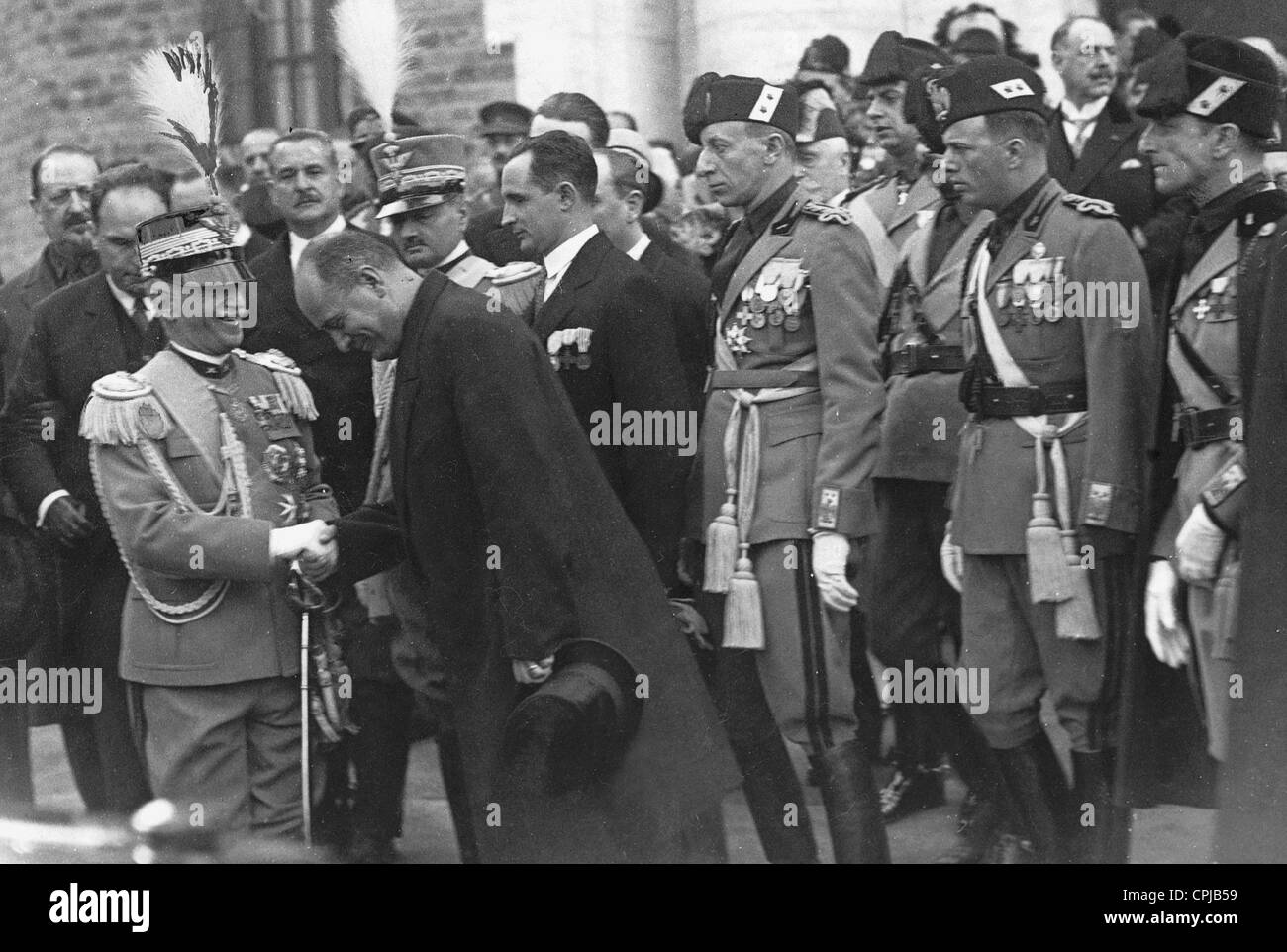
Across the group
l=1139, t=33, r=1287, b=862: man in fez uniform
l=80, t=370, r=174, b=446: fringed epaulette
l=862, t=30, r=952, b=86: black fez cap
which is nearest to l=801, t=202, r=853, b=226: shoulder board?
l=1139, t=33, r=1287, b=862: man in fez uniform

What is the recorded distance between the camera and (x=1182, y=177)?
5.08 m

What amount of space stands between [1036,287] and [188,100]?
2.38m

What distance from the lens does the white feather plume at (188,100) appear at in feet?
18.6

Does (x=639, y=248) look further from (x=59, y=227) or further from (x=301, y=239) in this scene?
(x=59, y=227)

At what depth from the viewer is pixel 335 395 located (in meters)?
5.82

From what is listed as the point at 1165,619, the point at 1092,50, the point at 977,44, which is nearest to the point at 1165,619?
the point at 1165,619

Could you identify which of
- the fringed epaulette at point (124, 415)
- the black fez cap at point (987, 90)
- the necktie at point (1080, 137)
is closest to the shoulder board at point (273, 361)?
the fringed epaulette at point (124, 415)

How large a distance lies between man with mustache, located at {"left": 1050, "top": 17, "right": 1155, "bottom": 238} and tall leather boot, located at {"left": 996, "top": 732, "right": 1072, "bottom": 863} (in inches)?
61.6

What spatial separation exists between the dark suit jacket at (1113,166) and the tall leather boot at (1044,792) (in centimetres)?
156

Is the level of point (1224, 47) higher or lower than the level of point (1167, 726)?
higher

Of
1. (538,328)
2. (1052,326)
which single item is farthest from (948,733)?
(538,328)

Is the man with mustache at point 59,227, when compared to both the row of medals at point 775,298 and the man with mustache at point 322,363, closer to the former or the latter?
the man with mustache at point 322,363

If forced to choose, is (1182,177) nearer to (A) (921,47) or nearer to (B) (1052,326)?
(B) (1052,326)
